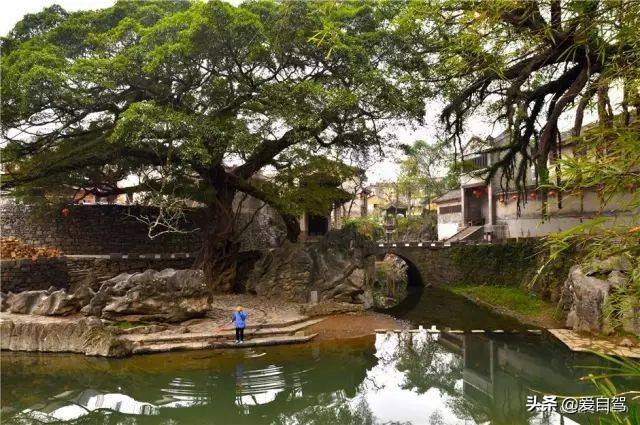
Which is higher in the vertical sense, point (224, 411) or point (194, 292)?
point (194, 292)

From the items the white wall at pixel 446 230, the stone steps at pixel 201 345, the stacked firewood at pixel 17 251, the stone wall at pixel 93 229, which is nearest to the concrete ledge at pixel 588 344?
the stone steps at pixel 201 345

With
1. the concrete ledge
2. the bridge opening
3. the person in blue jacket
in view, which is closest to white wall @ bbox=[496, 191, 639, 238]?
the concrete ledge

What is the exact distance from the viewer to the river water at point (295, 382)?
7504 mm

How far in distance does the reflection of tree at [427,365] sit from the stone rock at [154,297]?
20.0 ft

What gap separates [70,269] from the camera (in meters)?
17.2

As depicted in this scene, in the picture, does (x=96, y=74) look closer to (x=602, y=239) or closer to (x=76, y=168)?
(x=76, y=168)

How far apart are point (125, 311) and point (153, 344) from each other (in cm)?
177

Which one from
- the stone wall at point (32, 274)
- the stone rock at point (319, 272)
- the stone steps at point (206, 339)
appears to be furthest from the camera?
the stone rock at point (319, 272)

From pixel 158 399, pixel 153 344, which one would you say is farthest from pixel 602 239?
pixel 153 344

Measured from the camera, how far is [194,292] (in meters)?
12.8

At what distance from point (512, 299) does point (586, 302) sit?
558 centimetres

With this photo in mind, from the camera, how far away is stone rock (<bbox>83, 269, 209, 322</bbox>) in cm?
1216

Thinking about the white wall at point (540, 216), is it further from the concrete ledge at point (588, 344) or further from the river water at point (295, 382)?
the river water at point (295, 382)

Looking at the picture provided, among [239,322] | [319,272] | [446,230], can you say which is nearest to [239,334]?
[239,322]
